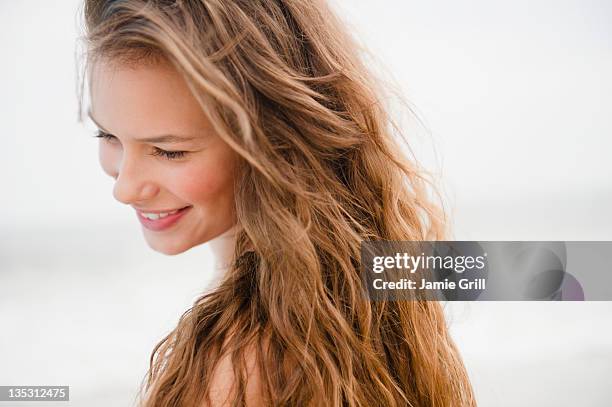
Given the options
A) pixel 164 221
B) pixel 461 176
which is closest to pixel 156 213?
pixel 164 221

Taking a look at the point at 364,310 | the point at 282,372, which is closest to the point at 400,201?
the point at 364,310

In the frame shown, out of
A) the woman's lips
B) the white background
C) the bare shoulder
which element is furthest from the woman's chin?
the white background

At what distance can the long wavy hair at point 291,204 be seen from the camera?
0.86 m

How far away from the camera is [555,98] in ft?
5.64

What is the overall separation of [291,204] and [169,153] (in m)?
0.21

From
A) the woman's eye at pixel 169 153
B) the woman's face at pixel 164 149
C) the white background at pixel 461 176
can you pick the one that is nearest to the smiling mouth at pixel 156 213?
the woman's face at pixel 164 149

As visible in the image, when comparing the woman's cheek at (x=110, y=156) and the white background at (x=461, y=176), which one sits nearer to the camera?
the woman's cheek at (x=110, y=156)

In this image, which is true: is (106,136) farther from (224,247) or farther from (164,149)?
(224,247)

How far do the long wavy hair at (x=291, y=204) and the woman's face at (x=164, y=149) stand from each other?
1.3 inches

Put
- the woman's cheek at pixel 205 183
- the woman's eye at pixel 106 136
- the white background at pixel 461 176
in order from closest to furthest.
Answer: the woman's cheek at pixel 205 183
the woman's eye at pixel 106 136
the white background at pixel 461 176

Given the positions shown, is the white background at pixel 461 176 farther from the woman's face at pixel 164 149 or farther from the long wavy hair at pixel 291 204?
the woman's face at pixel 164 149

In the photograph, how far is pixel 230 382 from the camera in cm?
86

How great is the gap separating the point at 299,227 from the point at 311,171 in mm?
87

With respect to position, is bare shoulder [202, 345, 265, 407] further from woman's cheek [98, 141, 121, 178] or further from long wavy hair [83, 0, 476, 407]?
woman's cheek [98, 141, 121, 178]
